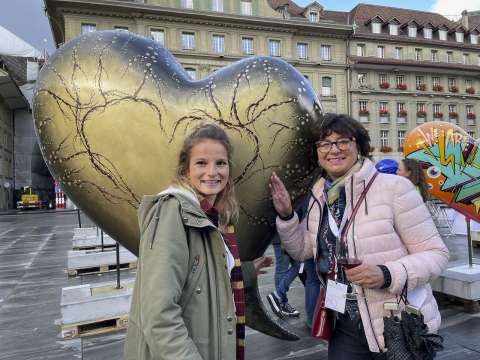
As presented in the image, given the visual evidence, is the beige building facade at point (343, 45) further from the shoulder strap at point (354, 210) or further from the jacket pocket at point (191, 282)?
the jacket pocket at point (191, 282)

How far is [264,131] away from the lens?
5.93ft

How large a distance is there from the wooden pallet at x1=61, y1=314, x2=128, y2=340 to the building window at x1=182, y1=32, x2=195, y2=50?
26.3 metres

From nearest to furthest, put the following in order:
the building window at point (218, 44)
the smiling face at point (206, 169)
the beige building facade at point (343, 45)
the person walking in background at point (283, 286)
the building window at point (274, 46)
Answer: the smiling face at point (206, 169) → the person walking in background at point (283, 286) → the beige building facade at point (343, 45) → the building window at point (218, 44) → the building window at point (274, 46)

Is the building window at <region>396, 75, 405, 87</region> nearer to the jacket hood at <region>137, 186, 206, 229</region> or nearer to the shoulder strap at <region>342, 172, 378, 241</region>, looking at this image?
the shoulder strap at <region>342, 172, 378, 241</region>

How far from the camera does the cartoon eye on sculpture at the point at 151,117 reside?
1767mm

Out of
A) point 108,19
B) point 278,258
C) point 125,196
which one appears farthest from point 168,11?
point 125,196

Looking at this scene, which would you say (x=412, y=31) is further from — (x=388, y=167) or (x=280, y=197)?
(x=280, y=197)

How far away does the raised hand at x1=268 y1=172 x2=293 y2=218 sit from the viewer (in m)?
1.76

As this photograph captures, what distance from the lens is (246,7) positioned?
95.8 feet

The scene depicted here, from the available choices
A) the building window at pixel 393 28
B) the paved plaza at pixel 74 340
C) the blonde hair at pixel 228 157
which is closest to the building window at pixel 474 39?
the building window at pixel 393 28

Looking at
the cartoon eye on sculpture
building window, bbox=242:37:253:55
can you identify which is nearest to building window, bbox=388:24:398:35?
building window, bbox=242:37:253:55

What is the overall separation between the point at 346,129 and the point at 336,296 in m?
0.71

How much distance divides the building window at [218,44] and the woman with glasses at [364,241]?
28.3 metres

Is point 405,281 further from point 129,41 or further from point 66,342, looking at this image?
point 66,342
